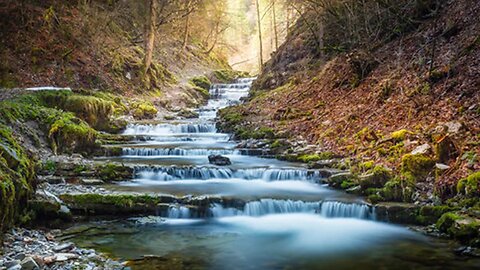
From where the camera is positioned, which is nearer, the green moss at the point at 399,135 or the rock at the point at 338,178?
the rock at the point at 338,178

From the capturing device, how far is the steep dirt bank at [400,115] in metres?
7.74

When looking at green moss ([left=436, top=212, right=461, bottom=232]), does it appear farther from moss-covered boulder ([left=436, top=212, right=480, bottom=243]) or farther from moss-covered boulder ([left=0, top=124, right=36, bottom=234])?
moss-covered boulder ([left=0, top=124, right=36, bottom=234])

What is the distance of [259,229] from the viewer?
7.34 meters

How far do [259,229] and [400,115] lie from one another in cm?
492

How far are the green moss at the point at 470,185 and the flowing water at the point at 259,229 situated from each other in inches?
41.6

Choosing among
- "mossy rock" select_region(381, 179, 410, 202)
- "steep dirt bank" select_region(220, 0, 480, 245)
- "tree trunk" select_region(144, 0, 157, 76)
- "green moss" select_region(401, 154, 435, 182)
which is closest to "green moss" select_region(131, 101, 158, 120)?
"tree trunk" select_region(144, 0, 157, 76)

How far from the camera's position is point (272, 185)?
9.37 metres

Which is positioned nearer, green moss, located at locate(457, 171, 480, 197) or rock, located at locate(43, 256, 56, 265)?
rock, located at locate(43, 256, 56, 265)

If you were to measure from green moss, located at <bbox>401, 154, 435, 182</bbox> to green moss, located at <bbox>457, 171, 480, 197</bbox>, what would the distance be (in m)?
0.87

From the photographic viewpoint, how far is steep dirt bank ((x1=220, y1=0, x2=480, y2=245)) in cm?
774

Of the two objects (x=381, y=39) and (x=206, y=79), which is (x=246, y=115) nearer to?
(x=381, y=39)

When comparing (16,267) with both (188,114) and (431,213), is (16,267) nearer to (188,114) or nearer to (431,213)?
(431,213)

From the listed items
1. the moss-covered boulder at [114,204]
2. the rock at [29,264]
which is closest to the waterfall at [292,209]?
the moss-covered boulder at [114,204]

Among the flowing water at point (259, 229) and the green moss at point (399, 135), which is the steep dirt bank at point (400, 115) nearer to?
the green moss at point (399, 135)
